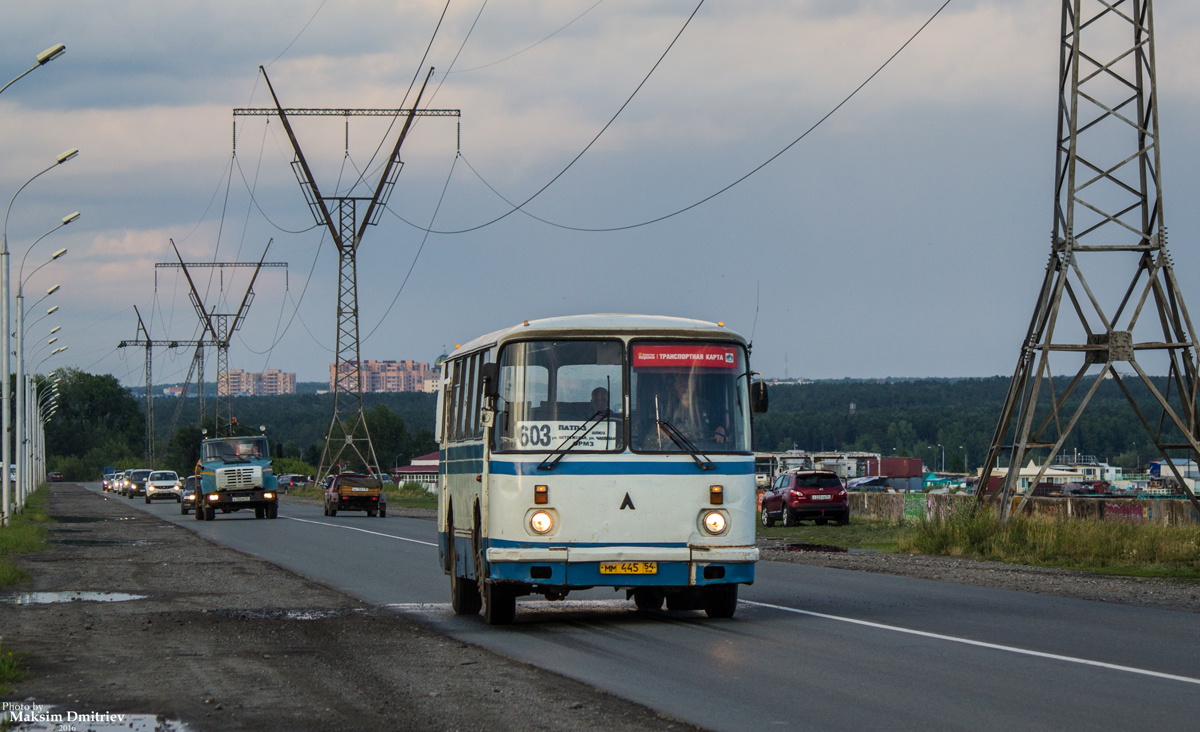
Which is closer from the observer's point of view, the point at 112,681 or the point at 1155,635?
the point at 112,681

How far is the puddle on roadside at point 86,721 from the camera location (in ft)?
26.3

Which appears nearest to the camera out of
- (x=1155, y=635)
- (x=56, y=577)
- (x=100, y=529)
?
(x=1155, y=635)

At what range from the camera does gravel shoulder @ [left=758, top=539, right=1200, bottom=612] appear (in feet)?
55.1

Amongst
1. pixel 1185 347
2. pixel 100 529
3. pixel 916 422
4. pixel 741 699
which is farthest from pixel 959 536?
pixel 916 422

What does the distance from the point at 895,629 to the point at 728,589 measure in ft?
5.83

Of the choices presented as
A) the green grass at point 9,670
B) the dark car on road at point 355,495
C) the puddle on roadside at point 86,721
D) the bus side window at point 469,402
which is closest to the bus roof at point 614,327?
the bus side window at point 469,402

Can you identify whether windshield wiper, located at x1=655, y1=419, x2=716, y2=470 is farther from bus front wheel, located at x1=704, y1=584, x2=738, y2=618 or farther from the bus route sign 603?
bus front wheel, located at x1=704, y1=584, x2=738, y2=618

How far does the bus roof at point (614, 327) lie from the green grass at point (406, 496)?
153ft

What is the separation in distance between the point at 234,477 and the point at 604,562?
34.3m

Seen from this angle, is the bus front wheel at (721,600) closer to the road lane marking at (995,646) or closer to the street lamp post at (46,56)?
the road lane marking at (995,646)

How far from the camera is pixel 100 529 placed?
39.3m

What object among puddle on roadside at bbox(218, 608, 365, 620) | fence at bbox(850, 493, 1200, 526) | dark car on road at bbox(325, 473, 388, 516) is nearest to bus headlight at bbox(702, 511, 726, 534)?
puddle on roadside at bbox(218, 608, 365, 620)

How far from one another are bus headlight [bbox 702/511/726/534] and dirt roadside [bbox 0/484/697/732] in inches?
101

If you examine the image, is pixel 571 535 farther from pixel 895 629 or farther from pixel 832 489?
pixel 832 489
